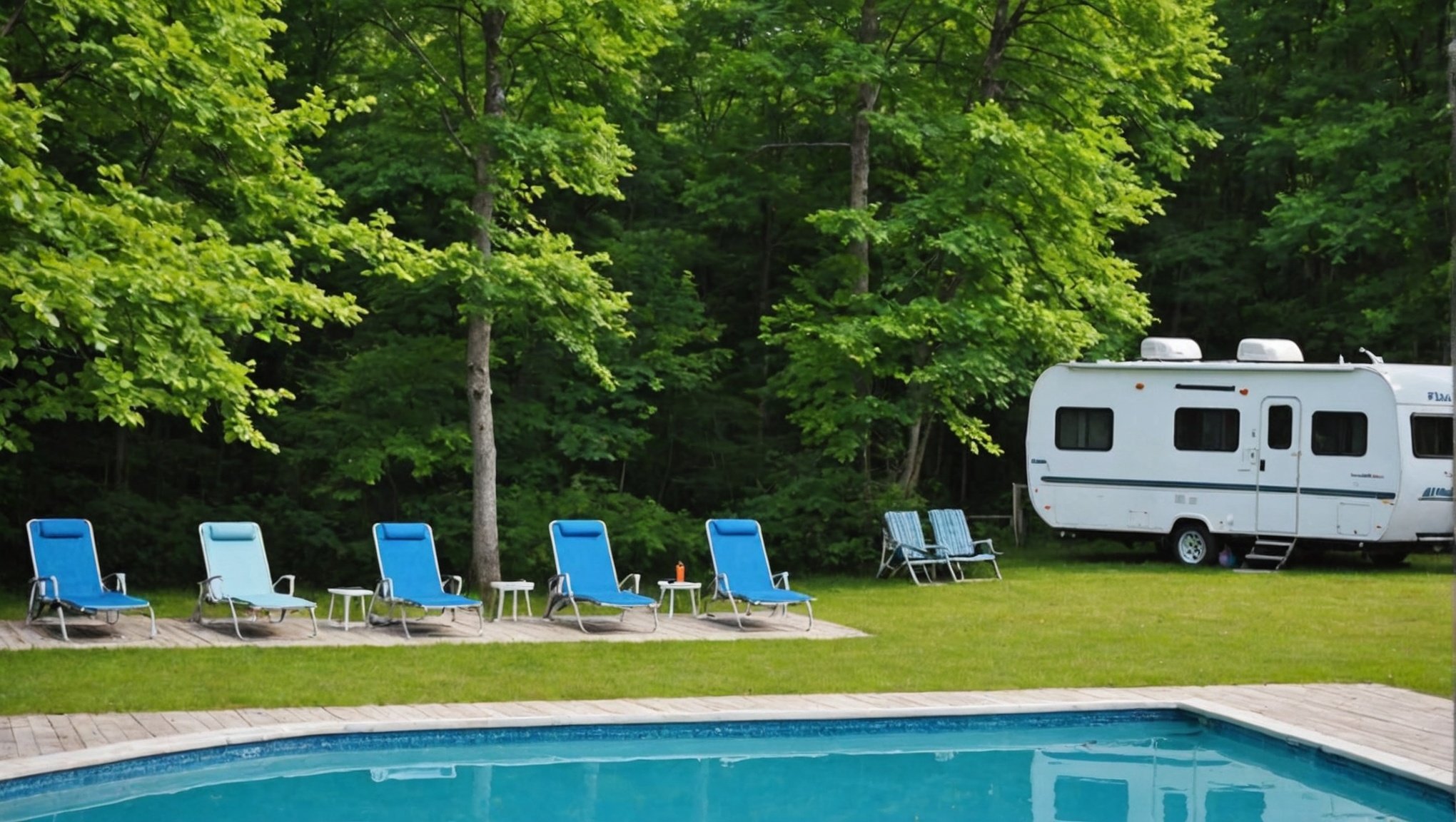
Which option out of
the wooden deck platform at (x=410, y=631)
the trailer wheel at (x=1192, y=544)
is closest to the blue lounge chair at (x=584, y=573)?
the wooden deck platform at (x=410, y=631)

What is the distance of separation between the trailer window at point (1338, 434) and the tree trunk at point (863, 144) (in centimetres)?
527

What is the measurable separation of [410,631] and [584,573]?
5.17 feet

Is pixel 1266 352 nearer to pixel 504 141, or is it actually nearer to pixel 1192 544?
pixel 1192 544

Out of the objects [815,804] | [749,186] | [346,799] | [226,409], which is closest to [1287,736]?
[815,804]

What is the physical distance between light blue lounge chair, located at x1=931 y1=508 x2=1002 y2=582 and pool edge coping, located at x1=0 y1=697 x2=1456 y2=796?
7.64 m

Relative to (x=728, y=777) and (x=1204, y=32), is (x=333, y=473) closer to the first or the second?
(x=728, y=777)

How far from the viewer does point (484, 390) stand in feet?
49.9

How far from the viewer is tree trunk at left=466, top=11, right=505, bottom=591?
15.0 metres

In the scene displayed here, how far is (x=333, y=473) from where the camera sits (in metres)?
17.6

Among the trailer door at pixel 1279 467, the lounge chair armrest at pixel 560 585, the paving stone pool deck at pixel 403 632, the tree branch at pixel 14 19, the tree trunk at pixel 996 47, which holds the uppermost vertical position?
the tree trunk at pixel 996 47

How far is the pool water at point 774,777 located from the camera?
24.9ft

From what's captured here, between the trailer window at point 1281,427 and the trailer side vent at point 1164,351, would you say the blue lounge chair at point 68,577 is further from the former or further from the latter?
the trailer window at point 1281,427

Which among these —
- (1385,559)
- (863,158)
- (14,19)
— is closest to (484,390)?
(14,19)

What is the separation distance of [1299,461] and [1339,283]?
693cm
